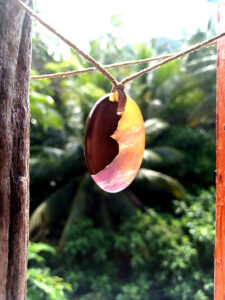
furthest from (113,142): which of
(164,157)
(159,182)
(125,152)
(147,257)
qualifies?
(164,157)

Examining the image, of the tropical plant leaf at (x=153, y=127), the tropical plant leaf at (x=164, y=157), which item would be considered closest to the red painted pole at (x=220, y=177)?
the tropical plant leaf at (x=164, y=157)

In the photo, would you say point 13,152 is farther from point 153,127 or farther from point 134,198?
point 153,127

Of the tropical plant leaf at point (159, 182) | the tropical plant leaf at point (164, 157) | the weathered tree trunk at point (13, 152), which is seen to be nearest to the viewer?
the weathered tree trunk at point (13, 152)

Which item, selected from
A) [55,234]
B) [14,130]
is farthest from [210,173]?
[14,130]

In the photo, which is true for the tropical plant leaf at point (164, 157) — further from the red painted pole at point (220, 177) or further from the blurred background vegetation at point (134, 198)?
the red painted pole at point (220, 177)

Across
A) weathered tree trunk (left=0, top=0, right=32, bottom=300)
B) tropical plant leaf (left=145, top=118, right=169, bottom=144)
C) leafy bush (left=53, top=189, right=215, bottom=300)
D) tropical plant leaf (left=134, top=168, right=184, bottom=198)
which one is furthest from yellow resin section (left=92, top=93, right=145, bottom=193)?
tropical plant leaf (left=145, top=118, right=169, bottom=144)

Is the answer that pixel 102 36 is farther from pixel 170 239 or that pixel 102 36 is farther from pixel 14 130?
pixel 170 239

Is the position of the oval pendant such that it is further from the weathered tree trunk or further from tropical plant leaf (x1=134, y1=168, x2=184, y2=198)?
tropical plant leaf (x1=134, y1=168, x2=184, y2=198)

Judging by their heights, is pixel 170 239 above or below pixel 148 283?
above
